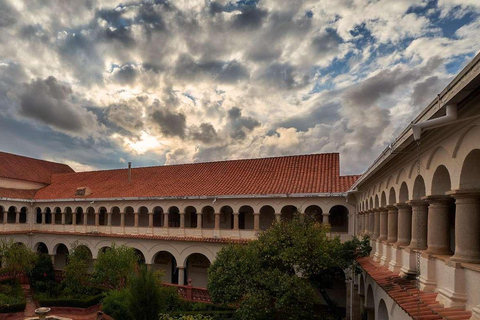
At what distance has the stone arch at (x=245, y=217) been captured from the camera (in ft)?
71.8

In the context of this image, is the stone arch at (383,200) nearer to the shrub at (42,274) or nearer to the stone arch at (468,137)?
the stone arch at (468,137)

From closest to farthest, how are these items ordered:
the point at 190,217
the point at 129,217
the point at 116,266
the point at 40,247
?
the point at 116,266 < the point at 190,217 < the point at 129,217 < the point at 40,247

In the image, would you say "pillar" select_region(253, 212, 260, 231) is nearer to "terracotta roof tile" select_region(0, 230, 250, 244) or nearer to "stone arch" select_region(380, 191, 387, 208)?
"terracotta roof tile" select_region(0, 230, 250, 244)

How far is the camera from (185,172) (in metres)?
25.0

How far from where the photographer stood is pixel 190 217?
23.6 m

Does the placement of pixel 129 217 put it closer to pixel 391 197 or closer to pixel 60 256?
pixel 60 256

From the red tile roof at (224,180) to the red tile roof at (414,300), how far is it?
11.0 metres

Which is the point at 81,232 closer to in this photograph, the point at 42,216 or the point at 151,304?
the point at 42,216

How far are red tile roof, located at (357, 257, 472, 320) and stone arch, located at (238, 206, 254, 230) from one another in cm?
1366

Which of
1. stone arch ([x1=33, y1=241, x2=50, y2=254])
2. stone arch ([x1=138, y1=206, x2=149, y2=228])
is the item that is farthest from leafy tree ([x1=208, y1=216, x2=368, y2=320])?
stone arch ([x1=33, y1=241, x2=50, y2=254])

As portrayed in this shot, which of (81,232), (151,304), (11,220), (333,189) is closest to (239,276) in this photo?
(151,304)

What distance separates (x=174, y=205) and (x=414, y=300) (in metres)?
17.8

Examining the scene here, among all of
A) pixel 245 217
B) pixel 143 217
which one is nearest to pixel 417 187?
pixel 245 217

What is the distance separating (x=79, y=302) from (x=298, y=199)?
43.4 feet
